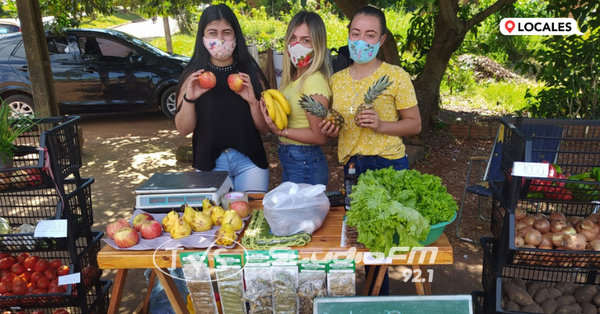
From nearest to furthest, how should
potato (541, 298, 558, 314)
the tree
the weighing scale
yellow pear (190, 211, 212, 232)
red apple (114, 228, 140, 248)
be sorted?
red apple (114, 228, 140, 248) < yellow pear (190, 211, 212, 232) < potato (541, 298, 558, 314) < the weighing scale < the tree

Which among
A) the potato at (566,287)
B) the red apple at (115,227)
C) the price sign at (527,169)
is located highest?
the price sign at (527,169)

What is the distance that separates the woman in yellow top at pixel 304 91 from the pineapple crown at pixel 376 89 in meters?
0.30

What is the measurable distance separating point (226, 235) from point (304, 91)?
1.01 m

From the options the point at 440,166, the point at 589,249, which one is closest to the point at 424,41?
the point at 440,166

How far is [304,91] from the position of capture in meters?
2.62

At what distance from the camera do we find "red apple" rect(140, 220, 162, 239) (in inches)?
88.2

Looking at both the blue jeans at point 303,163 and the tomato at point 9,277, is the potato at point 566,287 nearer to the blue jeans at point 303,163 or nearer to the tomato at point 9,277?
the blue jeans at point 303,163

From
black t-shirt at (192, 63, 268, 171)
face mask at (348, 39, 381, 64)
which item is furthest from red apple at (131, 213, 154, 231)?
face mask at (348, 39, 381, 64)

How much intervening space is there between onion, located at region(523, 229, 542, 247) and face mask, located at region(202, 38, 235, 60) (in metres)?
2.06

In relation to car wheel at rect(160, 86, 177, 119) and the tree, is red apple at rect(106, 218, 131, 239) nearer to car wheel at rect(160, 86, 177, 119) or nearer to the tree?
the tree

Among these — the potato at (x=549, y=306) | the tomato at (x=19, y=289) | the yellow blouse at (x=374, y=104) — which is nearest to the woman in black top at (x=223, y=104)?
the yellow blouse at (x=374, y=104)

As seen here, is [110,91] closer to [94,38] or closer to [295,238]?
[94,38]

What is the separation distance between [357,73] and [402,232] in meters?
1.14

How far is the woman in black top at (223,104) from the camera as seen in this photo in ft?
8.81
